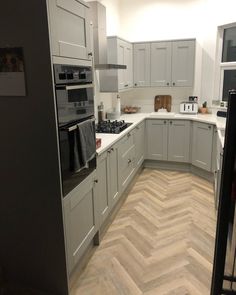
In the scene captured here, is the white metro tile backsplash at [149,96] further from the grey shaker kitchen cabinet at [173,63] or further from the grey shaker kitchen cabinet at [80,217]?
the grey shaker kitchen cabinet at [80,217]

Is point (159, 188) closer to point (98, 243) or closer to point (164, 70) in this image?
point (98, 243)

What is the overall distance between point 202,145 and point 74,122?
2759mm

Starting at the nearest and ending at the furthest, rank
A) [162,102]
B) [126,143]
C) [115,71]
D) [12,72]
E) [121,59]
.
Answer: [12,72] → [126,143] → [115,71] → [121,59] → [162,102]

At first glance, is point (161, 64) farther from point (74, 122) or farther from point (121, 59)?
point (74, 122)

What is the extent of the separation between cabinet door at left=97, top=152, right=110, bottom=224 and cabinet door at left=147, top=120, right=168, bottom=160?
2027 millimetres

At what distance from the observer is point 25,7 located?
5.04 ft

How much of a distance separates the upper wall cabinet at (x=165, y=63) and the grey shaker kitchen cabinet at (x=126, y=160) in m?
1.45

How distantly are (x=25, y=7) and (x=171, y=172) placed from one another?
3.60m

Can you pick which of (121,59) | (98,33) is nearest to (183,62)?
(121,59)

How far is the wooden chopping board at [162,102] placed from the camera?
16.3 feet

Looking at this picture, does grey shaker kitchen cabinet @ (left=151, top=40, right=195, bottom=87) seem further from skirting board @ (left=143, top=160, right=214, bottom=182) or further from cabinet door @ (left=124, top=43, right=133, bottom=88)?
skirting board @ (left=143, top=160, right=214, bottom=182)

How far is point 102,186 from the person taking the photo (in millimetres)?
2652

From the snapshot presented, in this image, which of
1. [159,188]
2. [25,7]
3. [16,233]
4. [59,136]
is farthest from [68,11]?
[159,188]

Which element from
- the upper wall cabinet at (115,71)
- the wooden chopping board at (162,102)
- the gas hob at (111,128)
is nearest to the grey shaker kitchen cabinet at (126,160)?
the gas hob at (111,128)
